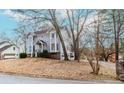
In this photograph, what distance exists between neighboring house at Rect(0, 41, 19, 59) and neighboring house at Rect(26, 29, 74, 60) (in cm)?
11

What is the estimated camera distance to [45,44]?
125 inches

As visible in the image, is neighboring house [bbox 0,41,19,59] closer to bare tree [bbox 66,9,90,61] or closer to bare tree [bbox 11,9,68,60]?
bare tree [bbox 11,9,68,60]

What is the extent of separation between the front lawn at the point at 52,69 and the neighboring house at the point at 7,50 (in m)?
0.05

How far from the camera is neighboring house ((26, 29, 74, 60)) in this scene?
10.4 ft

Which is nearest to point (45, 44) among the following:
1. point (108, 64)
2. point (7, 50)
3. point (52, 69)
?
point (52, 69)

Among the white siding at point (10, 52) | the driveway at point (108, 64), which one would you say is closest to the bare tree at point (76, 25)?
the driveway at point (108, 64)

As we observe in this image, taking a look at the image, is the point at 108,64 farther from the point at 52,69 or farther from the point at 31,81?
the point at 31,81

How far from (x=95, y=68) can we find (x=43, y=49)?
48 cm

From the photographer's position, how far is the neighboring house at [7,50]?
10.3ft

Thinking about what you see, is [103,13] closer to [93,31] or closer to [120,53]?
[93,31]

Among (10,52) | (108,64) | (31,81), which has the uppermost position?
(10,52)

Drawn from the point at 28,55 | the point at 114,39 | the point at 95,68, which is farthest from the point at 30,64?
the point at 114,39

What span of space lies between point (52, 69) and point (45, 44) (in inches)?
8.8

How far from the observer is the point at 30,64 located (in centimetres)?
318
